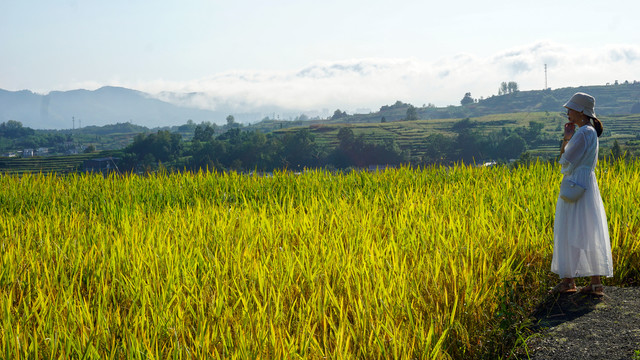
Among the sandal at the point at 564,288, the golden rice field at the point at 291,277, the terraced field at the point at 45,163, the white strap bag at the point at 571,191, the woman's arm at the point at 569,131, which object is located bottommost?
the terraced field at the point at 45,163

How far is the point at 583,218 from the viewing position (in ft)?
16.6

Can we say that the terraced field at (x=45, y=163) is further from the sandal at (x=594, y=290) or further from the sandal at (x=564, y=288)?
the sandal at (x=594, y=290)

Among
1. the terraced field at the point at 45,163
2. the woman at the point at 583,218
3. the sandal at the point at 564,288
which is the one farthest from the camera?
the terraced field at the point at 45,163

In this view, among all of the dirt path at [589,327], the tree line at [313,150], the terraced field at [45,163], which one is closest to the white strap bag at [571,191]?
the dirt path at [589,327]

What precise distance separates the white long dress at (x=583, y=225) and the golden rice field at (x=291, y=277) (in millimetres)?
520

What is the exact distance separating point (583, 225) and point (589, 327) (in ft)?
3.44

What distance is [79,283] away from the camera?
16.6 feet

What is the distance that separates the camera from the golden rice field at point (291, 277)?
3559 millimetres

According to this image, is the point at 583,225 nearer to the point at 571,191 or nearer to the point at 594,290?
the point at 571,191

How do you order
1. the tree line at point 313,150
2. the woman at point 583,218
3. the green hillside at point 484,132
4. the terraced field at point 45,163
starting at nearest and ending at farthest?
the woman at point 583,218
the tree line at point 313,150
the terraced field at point 45,163
the green hillside at point 484,132

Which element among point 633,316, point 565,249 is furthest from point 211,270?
point 633,316

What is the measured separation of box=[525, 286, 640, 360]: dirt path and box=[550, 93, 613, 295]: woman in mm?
206

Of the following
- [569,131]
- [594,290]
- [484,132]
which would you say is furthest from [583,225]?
[484,132]

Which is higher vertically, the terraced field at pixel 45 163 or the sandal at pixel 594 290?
the sandal at pixel 594 290
